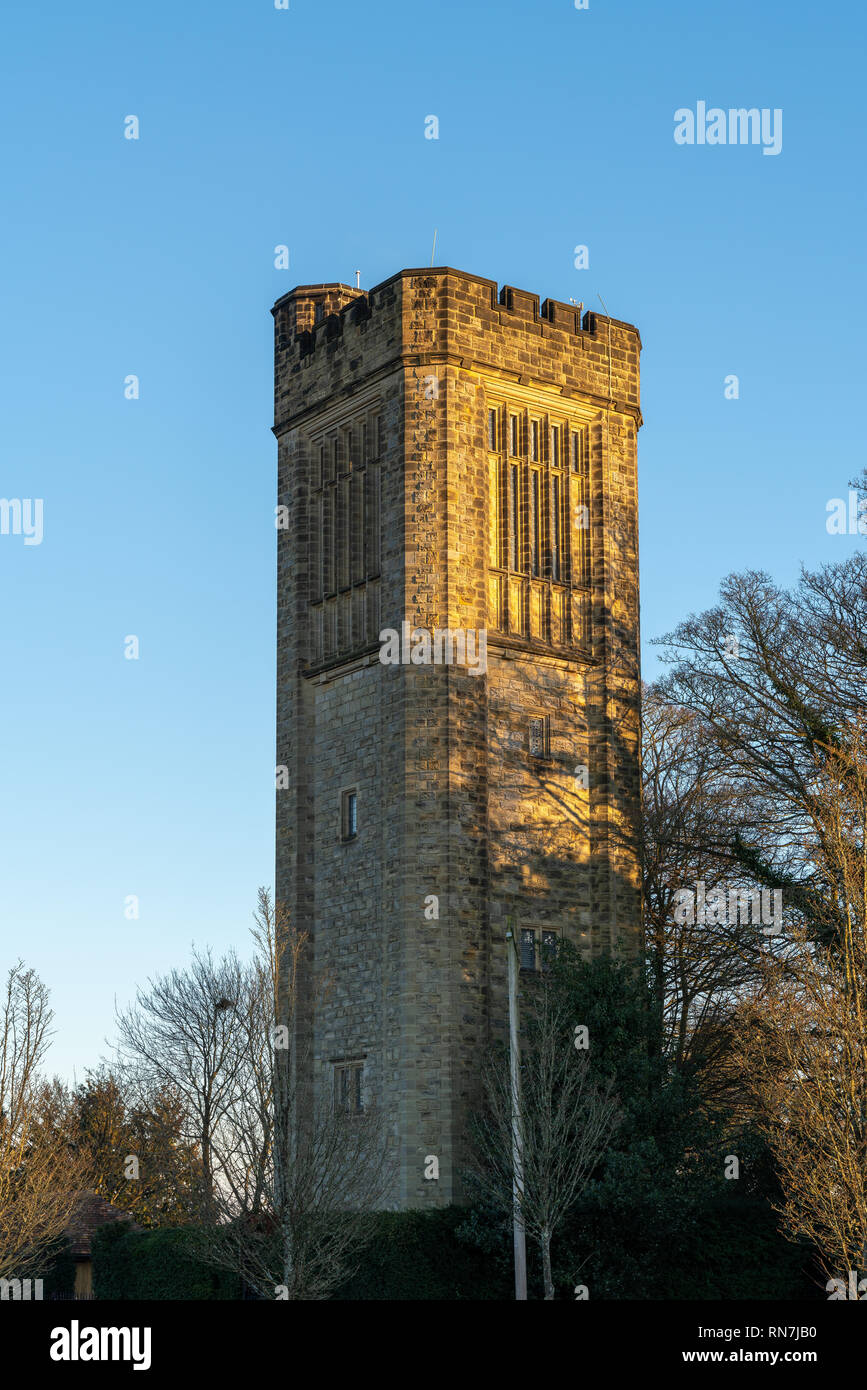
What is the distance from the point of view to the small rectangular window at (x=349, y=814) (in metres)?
39.5

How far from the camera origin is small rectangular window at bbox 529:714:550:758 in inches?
1565

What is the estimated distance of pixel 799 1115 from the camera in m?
30.9

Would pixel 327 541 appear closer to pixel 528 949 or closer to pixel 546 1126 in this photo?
pixel 528 949

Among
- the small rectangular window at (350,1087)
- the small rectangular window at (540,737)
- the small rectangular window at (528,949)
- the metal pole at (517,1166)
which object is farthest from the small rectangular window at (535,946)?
the metal pole at (517,1166)

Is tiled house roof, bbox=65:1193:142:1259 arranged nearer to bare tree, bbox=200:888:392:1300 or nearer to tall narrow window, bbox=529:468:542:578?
bare tree, bbox=200:888:392:1300

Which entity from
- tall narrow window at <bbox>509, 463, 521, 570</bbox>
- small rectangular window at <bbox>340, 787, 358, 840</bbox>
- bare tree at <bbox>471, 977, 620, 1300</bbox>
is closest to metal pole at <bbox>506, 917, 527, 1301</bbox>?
bare tree at <bbox>471, 977, 620, 1300</bbox>

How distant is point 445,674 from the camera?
3794cm

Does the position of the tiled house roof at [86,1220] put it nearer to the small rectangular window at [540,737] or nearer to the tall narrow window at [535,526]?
the small rectangular window at [540,737]

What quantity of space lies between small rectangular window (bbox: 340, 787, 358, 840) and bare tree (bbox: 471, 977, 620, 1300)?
601 centimetres

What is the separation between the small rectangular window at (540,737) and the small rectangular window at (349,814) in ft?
13.5

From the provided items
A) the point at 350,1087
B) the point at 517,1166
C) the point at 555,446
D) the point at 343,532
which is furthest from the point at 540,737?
the point at 517,1166

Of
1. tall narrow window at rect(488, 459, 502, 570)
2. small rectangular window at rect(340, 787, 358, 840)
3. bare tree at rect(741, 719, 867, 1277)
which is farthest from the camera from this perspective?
tall narrow window at rect(488, 459, 502, 570)

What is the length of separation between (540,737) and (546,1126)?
10413 mm

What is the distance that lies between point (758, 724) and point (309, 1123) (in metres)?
14.0
